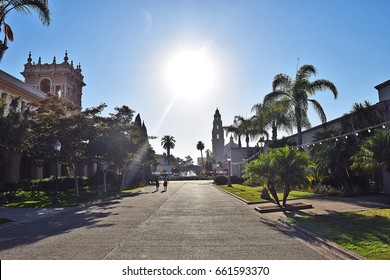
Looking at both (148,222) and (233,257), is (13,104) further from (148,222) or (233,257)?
(233,257)

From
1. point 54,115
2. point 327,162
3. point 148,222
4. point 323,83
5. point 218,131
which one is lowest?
point 148,222

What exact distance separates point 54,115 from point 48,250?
17.8m

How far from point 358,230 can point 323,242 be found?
1.76 meters

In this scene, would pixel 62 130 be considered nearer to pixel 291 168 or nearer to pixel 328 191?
pixel 291 168

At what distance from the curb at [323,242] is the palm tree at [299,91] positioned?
1425 cm

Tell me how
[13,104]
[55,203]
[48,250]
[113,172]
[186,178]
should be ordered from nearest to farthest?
[48,250]
[55,203]
[13,104]
[113,172]
[186,178]

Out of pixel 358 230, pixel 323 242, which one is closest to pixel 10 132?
pixel 323 242

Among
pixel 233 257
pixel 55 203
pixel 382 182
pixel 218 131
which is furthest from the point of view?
pixel 218 131

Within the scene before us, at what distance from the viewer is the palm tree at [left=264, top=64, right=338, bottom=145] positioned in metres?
22.4

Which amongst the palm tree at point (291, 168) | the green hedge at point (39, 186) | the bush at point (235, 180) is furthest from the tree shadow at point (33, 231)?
the bush at point (235, 180)

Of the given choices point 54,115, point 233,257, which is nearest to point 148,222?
point 233,257

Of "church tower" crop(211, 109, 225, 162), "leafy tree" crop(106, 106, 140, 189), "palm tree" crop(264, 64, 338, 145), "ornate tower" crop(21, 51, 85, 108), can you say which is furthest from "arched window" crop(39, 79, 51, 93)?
"church tower" crop(211, 109, 225, 162)
